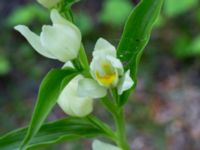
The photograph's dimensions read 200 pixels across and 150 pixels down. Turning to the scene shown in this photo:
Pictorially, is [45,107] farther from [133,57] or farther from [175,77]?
[175,77]

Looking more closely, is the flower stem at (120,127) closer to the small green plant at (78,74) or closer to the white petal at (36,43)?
the small green plant at (78,74)

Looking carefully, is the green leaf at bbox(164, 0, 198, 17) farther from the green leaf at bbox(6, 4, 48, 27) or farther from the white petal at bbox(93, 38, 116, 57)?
the white petal at bbox(93, 38, 116, 57)

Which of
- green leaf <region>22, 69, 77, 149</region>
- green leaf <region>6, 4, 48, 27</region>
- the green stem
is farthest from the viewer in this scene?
green leaf <region>6, 4, 48, 27</region>

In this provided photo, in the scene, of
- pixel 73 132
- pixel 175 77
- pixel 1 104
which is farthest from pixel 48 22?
pixel 73 132

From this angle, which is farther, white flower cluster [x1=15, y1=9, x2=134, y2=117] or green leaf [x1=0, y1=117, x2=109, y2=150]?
green leaf [x1=0, y1=117, x2=109, y2=150]

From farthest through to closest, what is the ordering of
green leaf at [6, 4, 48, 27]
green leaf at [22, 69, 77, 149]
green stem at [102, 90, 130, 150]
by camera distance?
green leaf at [6, 4, 48, 27] → green stem at [102, 90, 130, 150] → green leaf at [22, 69, 77, 149]

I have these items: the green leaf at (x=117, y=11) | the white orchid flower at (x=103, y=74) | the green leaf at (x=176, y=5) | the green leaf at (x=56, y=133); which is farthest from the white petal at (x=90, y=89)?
the green leaf at (x=117, y=11)

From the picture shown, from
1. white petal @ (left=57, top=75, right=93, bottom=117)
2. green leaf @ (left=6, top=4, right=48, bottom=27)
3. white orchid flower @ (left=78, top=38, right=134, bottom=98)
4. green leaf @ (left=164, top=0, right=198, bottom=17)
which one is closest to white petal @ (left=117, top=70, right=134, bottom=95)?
white orchid flower @ (left=78, top=38, right=134, bottom=98)
